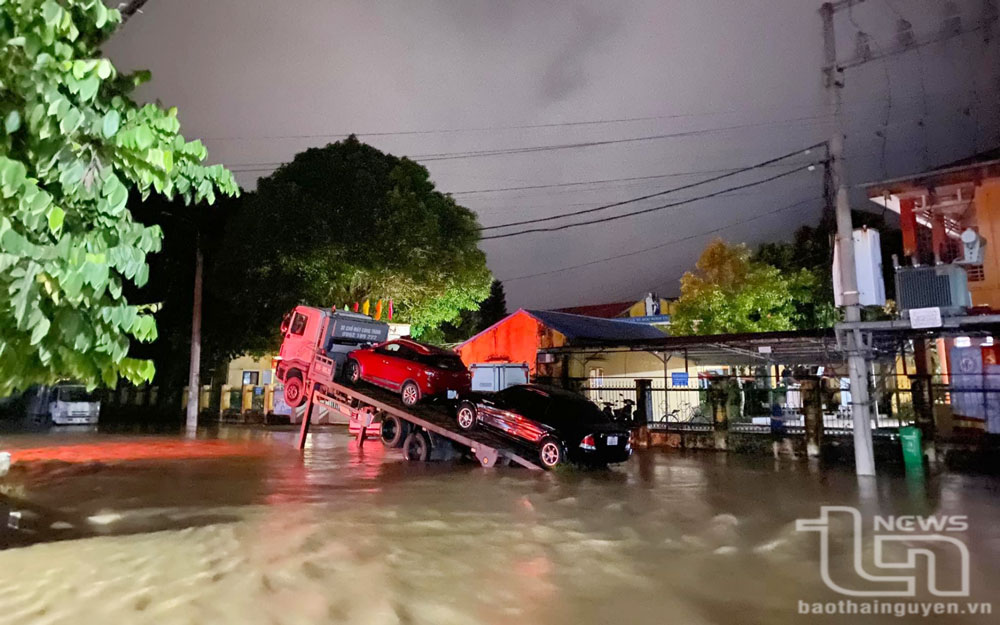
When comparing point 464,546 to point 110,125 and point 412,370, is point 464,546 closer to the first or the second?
point 110,125

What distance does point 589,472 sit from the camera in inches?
469

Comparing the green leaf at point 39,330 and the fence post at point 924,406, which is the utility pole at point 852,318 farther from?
the green leaf at point 39,330

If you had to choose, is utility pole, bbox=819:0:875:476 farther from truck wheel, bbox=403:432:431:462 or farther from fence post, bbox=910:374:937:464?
truck wheel, bbox=403:432:431:462

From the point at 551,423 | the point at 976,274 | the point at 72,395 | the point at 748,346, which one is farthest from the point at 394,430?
the point at 72,395

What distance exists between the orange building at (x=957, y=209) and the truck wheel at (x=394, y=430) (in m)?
13.0

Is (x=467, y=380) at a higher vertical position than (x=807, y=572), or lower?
higher

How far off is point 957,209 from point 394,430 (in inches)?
654

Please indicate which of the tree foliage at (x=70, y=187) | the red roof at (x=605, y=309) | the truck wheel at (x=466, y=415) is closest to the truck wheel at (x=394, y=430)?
the truck wheel at (x=466, y=415)

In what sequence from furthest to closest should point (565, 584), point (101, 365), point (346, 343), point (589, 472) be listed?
point (346, 343) < point (589, 472) < point (565, 584) < point (101, 365)

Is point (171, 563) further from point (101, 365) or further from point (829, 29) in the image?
point (829, 29)

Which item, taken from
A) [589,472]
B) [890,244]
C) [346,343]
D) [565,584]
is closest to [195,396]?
[346,343]

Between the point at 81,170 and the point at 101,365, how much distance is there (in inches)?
45.1

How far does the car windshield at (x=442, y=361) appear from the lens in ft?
45.7


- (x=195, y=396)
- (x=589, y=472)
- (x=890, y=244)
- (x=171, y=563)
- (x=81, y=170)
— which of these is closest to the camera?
(x=81, y=170)
